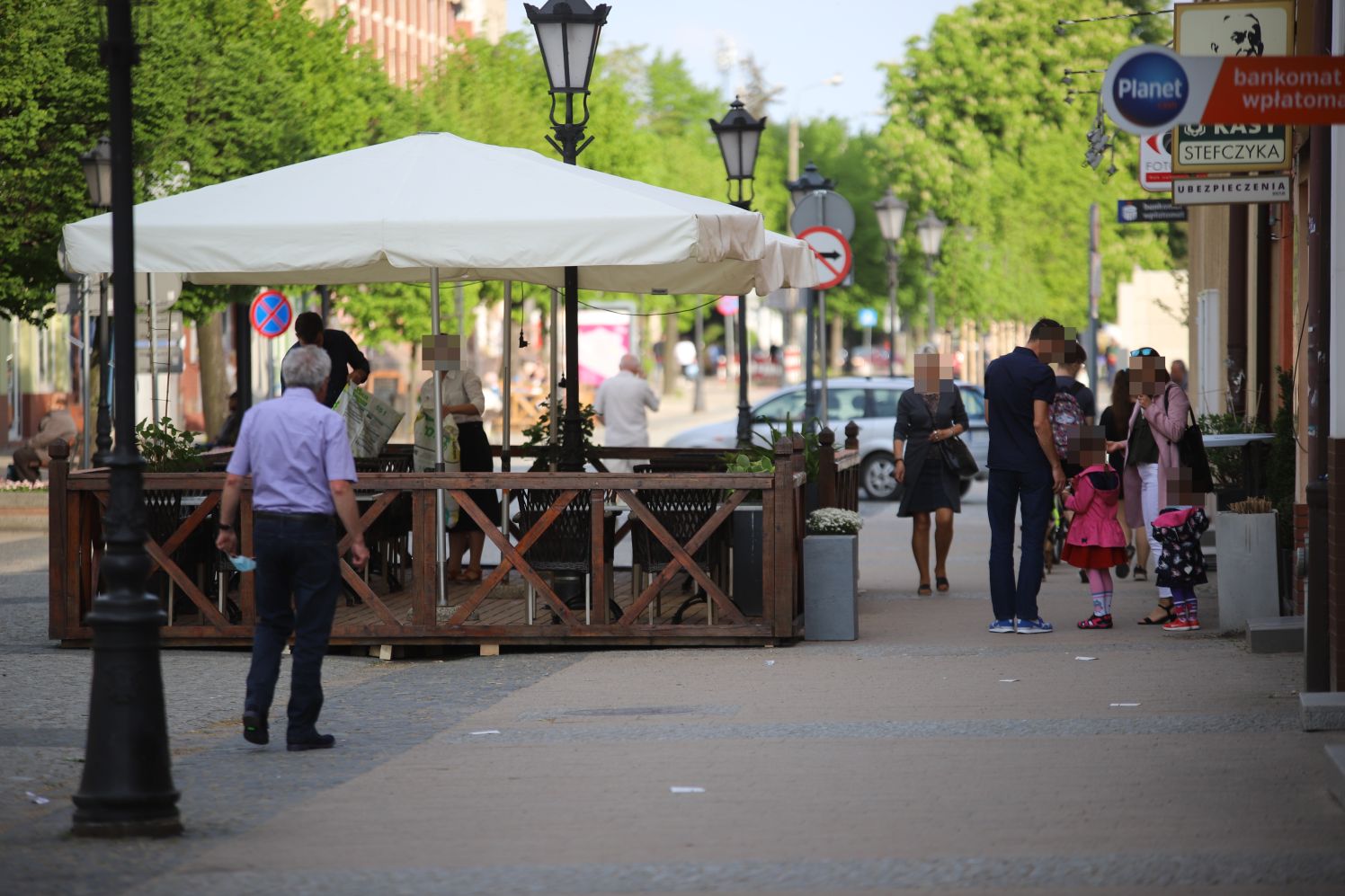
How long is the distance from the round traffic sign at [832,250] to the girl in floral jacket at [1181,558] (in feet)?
23.3

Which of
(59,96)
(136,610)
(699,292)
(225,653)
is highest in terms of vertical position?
(59,96)

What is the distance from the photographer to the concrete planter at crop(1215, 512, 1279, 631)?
12.0m

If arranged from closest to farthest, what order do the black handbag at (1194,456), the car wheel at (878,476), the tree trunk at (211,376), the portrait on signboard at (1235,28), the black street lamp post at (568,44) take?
the portrait on signboard at (1235,28)
the black handbag at (1194,456)
the black street lamp post at (568,44)
the car wheel at (878,476)
the tree trunk at (211,376)

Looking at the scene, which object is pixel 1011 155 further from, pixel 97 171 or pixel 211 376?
pixel 97 171

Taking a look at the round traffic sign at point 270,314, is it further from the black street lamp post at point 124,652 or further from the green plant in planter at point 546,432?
the black street lamp post at point 124,652

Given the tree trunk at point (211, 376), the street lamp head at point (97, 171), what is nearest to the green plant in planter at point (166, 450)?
the street lamp head at point (97, 171)

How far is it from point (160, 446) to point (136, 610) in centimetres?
597

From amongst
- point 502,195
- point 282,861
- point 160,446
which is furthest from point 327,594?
point 160,446

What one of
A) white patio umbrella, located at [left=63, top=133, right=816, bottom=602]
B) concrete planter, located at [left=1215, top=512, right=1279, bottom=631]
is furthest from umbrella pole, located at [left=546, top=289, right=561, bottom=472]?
concrete planter, located at [left=1215, top=512, right=1279, bottom=631]

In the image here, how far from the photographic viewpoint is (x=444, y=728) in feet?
30.6

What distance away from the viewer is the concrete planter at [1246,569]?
12023 millimetres

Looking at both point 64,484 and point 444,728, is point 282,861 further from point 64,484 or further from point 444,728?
point 64,484

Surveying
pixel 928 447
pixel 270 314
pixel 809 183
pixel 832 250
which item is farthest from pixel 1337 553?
pixel 270 314

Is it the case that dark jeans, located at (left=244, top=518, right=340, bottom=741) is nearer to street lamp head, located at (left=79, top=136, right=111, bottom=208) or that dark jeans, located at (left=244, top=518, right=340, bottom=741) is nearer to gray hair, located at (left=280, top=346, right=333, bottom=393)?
gray hair, located at (left=280, top=346, right=333, bottom=393)
